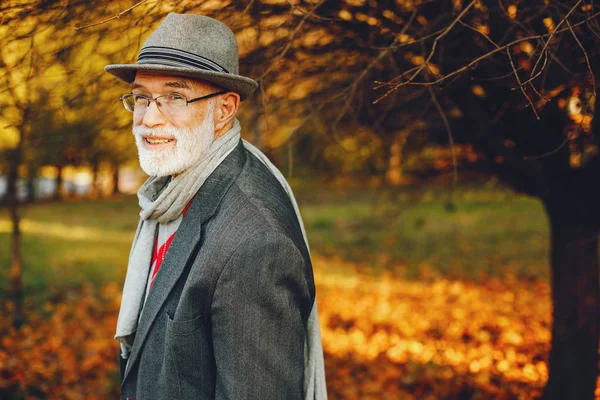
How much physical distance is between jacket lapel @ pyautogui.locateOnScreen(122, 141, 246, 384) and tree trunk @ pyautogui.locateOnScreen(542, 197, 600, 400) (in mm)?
2949

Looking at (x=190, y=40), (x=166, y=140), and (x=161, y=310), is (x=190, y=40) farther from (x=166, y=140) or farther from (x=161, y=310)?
(x=161, y=310)

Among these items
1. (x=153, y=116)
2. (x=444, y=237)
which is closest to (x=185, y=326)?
(x=153, y=116)

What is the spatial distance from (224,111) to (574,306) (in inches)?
125

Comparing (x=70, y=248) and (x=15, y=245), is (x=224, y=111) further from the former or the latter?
(x=70, y=248)

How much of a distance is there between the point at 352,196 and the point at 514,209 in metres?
6.10

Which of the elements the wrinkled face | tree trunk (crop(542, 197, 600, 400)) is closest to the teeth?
the wrinkled face

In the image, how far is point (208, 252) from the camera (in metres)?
1.83

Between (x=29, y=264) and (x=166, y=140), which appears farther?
(x=29, y=264)

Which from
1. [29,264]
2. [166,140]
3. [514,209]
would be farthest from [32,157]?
[514,209]

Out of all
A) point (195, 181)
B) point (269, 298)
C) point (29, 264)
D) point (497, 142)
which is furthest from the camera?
point (29, 264)

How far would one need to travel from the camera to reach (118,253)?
9617mm

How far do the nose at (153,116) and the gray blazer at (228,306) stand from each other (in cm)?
31

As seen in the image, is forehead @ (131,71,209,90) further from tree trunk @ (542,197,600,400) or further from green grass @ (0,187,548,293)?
green grass @ (0,187,548,293)

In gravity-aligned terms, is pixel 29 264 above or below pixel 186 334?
below
